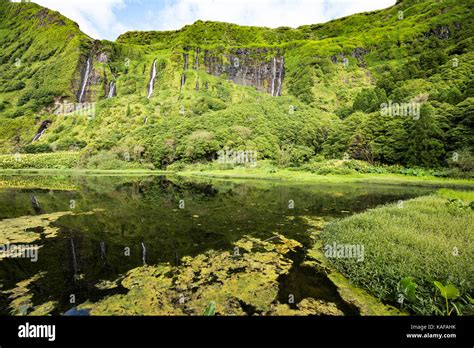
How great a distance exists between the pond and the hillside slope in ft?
161

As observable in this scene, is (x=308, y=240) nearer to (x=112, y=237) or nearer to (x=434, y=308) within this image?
(x=434, y=308)

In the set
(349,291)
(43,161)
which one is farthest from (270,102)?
(349,291)

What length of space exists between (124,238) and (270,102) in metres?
129

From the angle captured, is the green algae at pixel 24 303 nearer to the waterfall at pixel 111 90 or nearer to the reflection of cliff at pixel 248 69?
the reflection of cliff at pixel 248 69

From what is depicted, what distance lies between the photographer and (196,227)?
20312 mm

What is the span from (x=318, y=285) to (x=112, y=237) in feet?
41.7

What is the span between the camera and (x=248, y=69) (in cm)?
19238

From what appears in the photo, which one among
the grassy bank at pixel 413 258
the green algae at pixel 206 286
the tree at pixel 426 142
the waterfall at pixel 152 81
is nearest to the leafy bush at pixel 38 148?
the waterfall at pixel 152 81

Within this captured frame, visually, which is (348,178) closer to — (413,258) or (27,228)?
(413,258)

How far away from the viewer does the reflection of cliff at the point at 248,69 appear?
7510 inches

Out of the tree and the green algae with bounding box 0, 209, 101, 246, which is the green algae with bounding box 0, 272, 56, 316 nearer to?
the green algae with bounding box 0, 209, 101, 246

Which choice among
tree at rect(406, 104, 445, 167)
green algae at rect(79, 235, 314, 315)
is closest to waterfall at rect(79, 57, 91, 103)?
tree at rect(406, 104, 445, 167)
